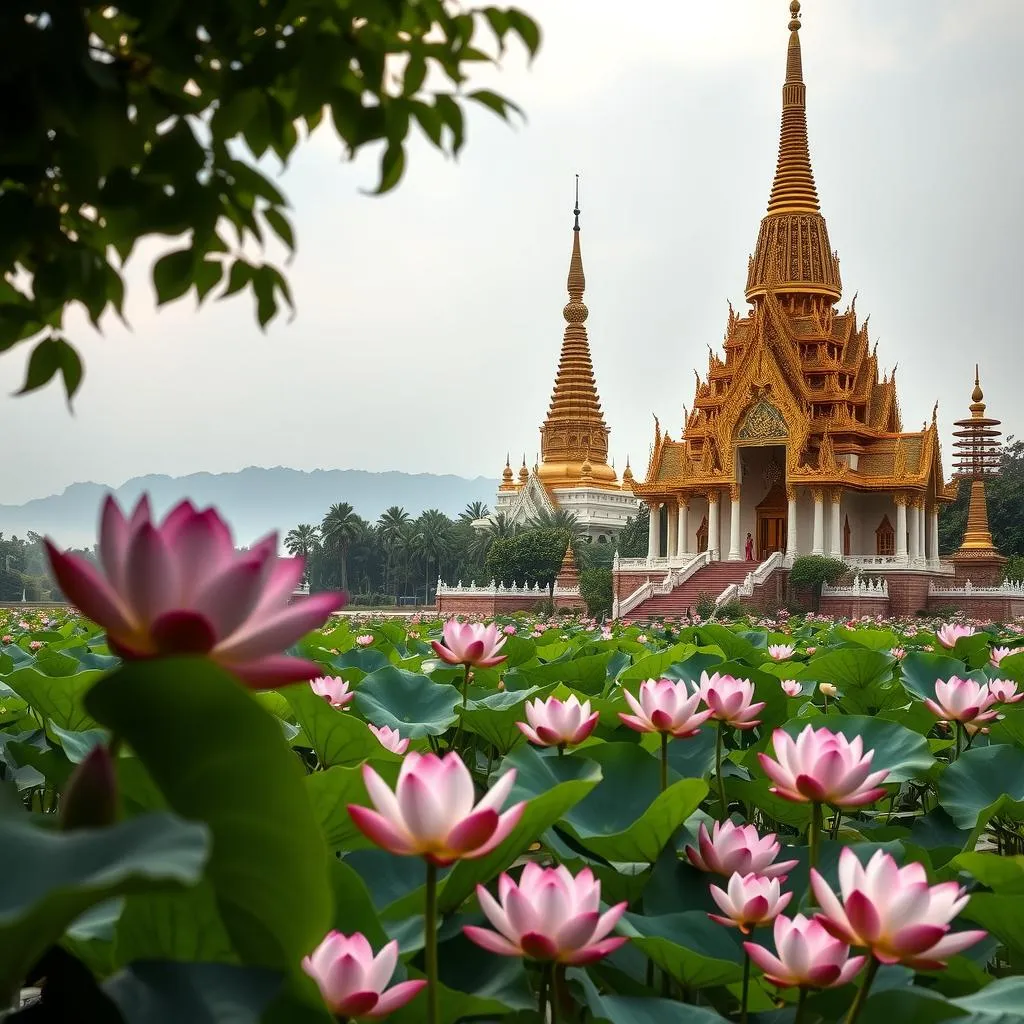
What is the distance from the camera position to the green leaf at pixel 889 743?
222 cm

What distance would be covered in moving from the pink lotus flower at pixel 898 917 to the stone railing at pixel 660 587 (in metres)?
23.2

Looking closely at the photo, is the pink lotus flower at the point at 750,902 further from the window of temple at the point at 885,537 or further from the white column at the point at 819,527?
the window of temple at the point at 885,537

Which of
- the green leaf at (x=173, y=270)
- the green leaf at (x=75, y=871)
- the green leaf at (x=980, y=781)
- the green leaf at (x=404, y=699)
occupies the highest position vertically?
the green leaf at (x=173, y=270)

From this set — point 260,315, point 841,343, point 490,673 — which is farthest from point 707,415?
point 260,315

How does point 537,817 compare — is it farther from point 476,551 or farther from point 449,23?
point 476,551

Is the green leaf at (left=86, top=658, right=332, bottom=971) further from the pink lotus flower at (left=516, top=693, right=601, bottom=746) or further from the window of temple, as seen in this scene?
the window of temple

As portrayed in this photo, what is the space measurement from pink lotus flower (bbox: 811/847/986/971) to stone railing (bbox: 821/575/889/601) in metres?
25.6

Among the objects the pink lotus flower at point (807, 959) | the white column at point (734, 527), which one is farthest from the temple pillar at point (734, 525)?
the pink lotus flower at point (807, 959)

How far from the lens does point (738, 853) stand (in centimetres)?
152

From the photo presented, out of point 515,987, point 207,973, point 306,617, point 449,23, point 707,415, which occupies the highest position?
point 707,415

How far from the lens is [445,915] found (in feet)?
4.61

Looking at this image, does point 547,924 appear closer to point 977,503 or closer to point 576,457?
point 977,503

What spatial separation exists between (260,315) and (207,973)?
0.94 m

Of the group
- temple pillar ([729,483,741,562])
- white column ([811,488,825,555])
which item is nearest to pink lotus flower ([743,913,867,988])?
white column ([811,488,825,555])
